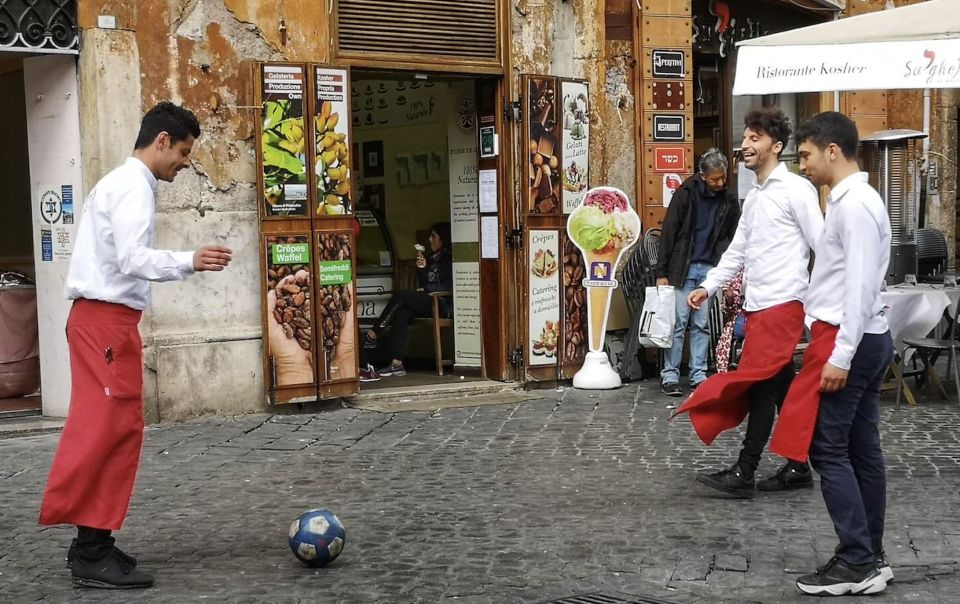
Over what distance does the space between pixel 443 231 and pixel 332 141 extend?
8.88 feet

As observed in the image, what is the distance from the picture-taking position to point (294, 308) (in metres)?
9.84

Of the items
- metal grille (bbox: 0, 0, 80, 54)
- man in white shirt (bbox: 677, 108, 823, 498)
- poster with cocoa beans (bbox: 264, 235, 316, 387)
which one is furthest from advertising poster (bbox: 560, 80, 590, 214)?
man in white shirt (bbox: 677, 108, 823, 498)

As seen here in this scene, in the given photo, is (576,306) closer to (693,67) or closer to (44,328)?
(693,67)

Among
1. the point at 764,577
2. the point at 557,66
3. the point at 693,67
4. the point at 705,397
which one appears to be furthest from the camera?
the point at 693,67

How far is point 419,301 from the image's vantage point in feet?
39.9

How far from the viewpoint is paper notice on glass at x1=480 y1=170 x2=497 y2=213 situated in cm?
1105

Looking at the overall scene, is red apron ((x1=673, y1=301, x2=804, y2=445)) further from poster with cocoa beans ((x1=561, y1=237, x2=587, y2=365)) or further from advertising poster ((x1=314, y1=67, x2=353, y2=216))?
poster with cocoa beans ((x1=561, y1=237, x2=587, y2=365))

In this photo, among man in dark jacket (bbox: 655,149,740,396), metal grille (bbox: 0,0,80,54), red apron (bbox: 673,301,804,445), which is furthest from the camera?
man in dark jacket (bbox: 655,149,740,396)

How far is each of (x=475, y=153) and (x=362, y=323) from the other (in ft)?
6.74

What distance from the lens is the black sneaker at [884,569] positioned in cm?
506

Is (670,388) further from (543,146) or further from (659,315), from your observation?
(543,146)

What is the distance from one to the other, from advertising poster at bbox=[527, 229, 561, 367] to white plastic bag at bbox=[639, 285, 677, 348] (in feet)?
2.79

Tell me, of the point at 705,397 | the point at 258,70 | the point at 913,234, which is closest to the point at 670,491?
the point at 705,397

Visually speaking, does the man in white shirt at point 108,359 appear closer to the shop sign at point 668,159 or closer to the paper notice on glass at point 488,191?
the paper notice on glass at point 488,191
